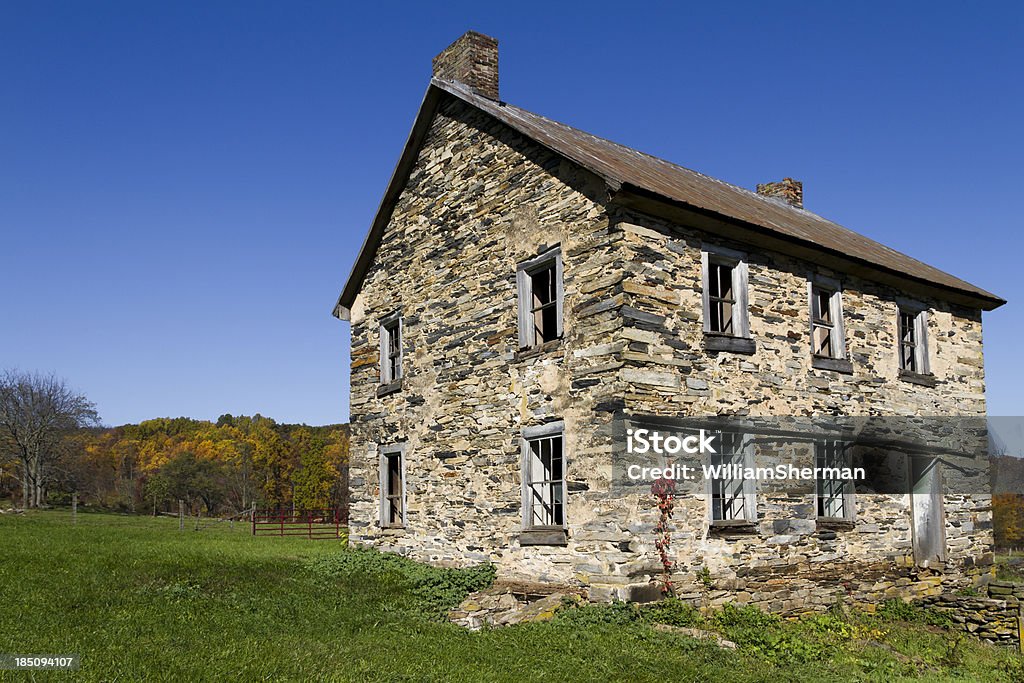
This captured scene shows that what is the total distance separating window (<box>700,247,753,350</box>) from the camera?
13.5 m

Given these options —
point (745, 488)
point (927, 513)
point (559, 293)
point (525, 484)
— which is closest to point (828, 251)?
point (745, 488)

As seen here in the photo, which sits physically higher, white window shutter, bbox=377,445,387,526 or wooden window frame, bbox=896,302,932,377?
wooden window frame, bbox=896,302,932,377

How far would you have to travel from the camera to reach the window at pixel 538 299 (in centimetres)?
1362

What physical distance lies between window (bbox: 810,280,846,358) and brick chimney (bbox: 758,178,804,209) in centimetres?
747

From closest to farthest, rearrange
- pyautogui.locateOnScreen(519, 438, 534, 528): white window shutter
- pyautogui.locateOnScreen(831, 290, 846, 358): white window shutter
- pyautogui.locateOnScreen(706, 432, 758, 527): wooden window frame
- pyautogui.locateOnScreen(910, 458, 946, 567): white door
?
pyautogui.locateOnScreen(706, 432, 758, 527): wooden window frame
pyautogui.locateOnScreen(519, 438, 534, 528): white window shutter
pyautogui.locateOnScreen(831, 290, 846, 358): white window shutter
pyautogui.locateOnScreen(910, 458, 946, 567): white door

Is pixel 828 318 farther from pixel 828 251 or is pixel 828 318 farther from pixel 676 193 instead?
pixel 676 193

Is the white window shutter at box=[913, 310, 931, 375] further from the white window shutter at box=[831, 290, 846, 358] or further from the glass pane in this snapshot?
the glass pane

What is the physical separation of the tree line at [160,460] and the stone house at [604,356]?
32.3 m

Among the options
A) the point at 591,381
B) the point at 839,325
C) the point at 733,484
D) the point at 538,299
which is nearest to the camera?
the point at 591,381

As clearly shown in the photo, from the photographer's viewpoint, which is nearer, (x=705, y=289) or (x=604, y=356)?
(x=604, y=356)

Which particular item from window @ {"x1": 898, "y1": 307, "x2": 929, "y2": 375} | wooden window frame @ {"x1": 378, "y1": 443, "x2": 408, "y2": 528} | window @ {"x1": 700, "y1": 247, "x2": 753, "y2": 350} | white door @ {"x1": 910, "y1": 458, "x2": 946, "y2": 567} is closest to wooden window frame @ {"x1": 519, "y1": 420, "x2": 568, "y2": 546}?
A: window @ {"x1": 700, "y1": 247, "x2": 753, "y2": 350}

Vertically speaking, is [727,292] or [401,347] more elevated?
[727,292]

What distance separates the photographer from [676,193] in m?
13.3

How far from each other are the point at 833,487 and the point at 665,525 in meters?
4.44
